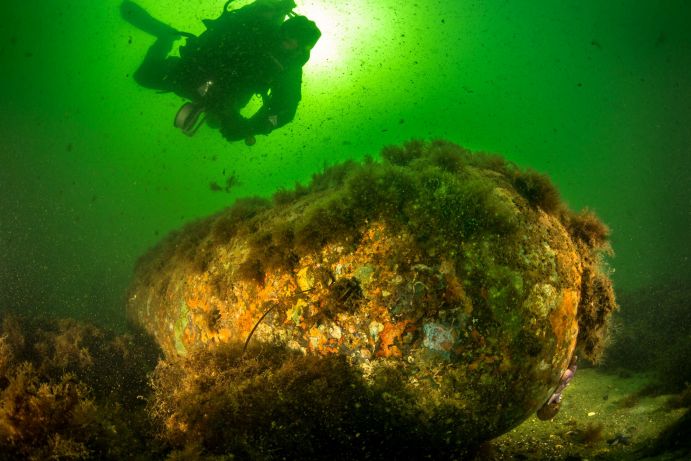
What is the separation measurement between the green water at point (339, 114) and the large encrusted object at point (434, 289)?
10.5m

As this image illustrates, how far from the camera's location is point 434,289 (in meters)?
2.80

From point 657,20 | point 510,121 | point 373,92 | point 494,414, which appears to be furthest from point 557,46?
point 494,414

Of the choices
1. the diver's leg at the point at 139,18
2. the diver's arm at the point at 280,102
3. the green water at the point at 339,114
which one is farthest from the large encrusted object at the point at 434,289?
the diver's leg at the point at 139,18

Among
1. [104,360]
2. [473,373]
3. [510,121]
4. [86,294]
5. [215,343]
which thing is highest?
[510,121]

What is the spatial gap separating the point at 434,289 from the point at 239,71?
8986mm

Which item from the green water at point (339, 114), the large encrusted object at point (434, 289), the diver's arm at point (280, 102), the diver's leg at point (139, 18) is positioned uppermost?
the green water at point (339, 114)

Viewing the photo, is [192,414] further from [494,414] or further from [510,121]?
[510,121]

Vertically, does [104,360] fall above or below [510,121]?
below

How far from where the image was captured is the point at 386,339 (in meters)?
2.81

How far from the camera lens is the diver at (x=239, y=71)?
892cm

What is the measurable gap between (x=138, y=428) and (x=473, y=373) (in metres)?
3.11

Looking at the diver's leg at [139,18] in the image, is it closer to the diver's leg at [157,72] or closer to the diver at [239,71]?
the diver's leg at [157,72]

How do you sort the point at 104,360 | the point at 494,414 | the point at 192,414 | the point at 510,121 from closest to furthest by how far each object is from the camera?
1. the point at 192,414
2. the point at 494,414
3. the point at 104,360
4. the point at 510,121

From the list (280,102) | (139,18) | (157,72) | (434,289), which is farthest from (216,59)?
(434,289)
